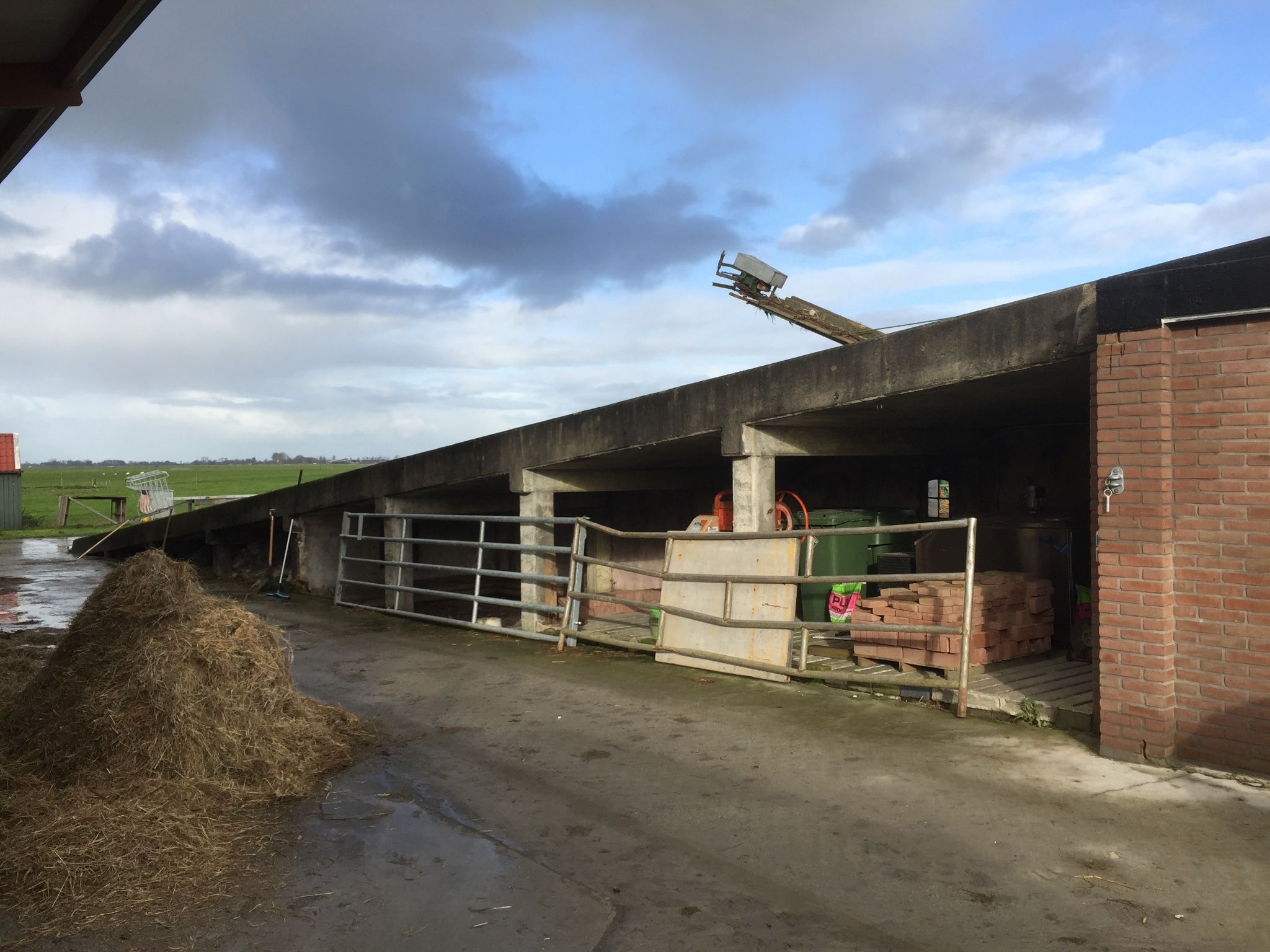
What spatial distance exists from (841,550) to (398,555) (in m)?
7.30

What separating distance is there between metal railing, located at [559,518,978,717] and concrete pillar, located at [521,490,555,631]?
1295mm

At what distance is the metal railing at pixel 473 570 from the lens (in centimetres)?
1077

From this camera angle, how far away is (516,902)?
13.4 feet

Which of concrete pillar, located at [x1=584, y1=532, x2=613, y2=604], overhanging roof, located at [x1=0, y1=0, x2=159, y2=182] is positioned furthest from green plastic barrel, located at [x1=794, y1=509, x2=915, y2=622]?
A: overhanging roof, located at [x1=0, y1=0, x2=159, y2=182]

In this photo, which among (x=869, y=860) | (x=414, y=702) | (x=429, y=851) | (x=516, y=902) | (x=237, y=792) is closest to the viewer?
(x=516, y=902)

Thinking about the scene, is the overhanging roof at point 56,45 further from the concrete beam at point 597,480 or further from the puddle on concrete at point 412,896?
the concrete beam at point 597,480

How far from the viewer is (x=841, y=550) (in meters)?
10.1

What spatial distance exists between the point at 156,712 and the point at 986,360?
617cm

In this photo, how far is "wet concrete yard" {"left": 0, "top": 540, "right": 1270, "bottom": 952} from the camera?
379cm

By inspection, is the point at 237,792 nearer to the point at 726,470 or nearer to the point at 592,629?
the point at 592,629

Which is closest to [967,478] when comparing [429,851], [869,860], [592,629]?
[592,629]

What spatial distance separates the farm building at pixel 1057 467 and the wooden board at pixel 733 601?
2.00 ft

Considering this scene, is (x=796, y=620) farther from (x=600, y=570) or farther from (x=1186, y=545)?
(x=600, y=570)

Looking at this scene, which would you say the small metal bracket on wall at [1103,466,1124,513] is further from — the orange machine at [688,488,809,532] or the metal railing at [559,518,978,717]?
the orange machine at [688,488,809,532]
